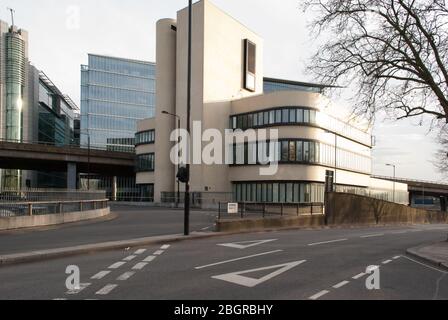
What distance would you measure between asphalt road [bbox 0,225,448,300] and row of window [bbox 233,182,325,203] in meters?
37.3

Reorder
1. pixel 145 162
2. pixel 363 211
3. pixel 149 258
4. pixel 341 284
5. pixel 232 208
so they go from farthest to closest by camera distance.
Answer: pixel 145 162
pixel 363 211
pixel 232 208
pixel 149 258
pixel 341 284

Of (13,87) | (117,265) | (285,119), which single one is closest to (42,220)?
(117,265)

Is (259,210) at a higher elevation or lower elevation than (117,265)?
higher

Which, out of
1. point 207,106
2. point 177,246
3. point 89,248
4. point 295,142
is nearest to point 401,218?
point 295,142

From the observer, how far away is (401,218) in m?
52.2

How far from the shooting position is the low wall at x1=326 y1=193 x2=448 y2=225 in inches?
1287

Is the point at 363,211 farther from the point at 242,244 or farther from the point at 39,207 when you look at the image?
the point at 39,207

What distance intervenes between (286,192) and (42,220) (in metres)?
35.5

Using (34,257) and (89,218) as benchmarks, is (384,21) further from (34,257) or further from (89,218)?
(89,218)

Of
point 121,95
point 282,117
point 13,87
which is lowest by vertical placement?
point 282,117

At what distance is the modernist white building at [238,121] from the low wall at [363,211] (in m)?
9.40

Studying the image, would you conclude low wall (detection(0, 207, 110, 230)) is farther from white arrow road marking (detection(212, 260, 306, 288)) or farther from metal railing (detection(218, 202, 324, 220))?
white arrow road marking (detection(212, 260, 306, 288))

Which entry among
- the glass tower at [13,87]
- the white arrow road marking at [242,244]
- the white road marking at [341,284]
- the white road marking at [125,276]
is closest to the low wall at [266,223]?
the white arrow road marking at [242,244]

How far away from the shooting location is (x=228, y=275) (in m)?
10.1
